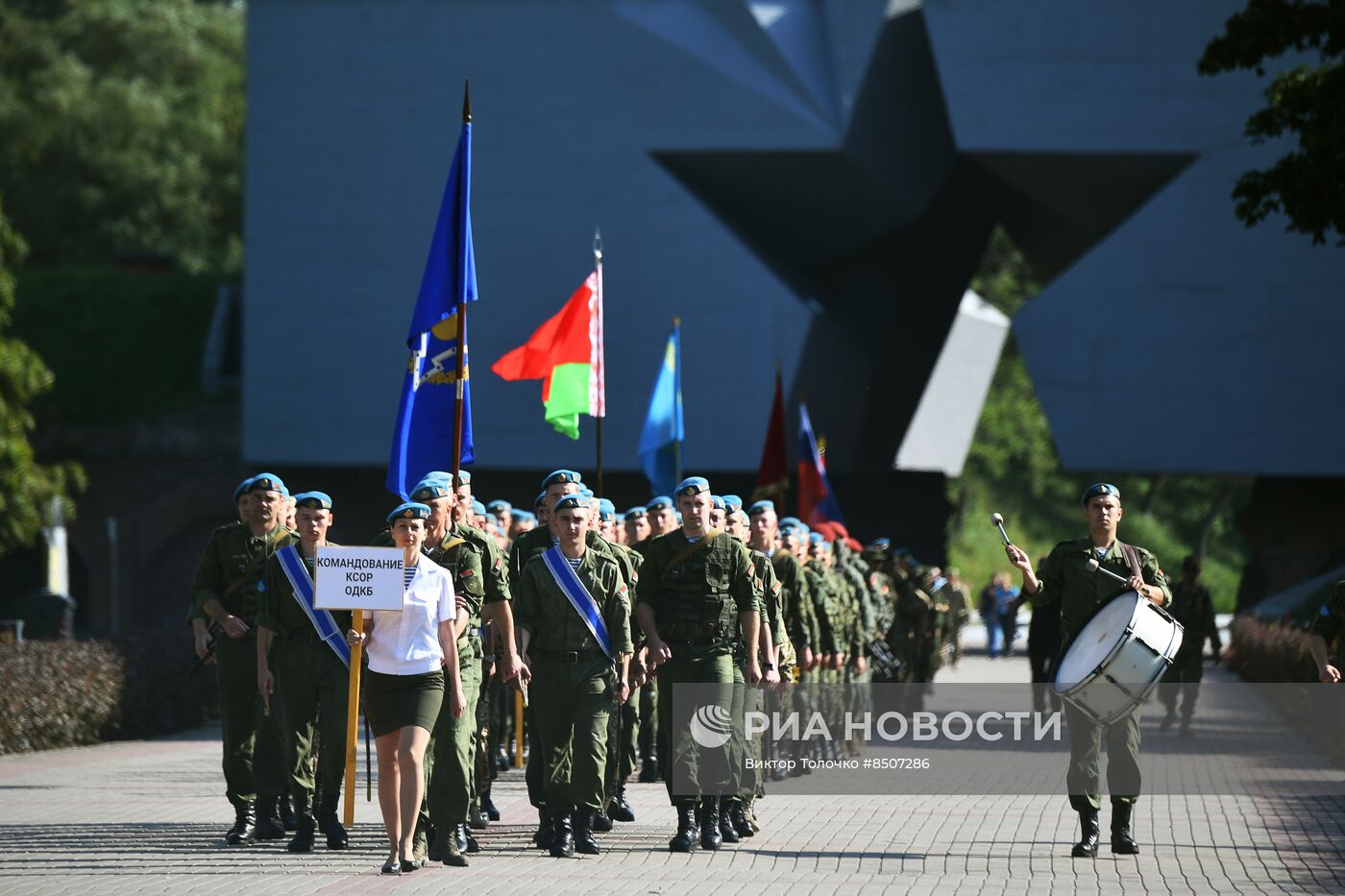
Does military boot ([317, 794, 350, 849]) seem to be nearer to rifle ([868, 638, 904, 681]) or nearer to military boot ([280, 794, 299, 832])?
military boot ([280, 794, 299, 832])

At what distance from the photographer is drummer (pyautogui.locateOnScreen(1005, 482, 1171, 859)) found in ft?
36.2

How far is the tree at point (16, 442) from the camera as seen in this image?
35.8 m

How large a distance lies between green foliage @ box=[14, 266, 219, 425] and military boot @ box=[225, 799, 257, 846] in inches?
1220

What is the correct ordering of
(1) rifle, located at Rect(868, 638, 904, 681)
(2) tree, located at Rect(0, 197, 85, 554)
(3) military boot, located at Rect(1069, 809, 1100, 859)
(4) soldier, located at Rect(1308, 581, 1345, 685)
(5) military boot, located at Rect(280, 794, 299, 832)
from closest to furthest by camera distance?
(3) military boot, located at Rect(1069, 809, 1100, 859)
(4) soldier, located at Rect(1308, 581, 1345, 685)
(5) military boot, located at Rect(280, 794, 299, 832)
(1) rifle, located at Rect(868, 638, 904, 681)
(2) tree, located at Rect(0, 197, 85, 554)

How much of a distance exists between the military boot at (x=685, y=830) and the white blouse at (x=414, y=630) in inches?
66.7

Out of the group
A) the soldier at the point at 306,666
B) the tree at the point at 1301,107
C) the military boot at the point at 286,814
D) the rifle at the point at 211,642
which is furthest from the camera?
the tree at the point at 1301,107

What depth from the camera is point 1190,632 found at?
20875 millimetres

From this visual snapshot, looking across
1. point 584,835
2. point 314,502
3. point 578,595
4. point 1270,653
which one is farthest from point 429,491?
point 1270,653

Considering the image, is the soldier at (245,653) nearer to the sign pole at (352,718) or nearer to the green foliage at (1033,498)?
the sign pole at (352,718)

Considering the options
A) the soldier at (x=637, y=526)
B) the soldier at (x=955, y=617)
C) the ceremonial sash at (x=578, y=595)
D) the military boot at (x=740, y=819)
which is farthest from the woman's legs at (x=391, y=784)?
the soldier at (x=955, y=617)

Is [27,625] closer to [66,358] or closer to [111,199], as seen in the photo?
[66,358]

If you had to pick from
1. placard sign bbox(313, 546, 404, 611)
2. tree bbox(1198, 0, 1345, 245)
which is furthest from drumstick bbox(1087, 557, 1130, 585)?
tree bbox(1198, 0, 1345, 245)

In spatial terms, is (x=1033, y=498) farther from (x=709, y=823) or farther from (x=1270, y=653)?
(x=709, y=823)

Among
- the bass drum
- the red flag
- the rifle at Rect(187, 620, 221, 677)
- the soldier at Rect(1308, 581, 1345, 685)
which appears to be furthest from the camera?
the red flag
